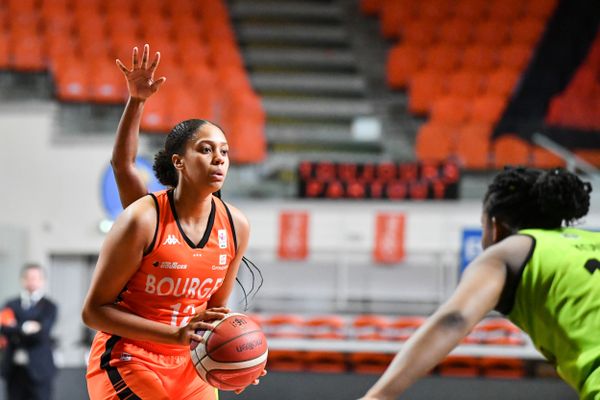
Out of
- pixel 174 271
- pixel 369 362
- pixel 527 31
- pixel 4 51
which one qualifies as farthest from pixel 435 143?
pixel 174 271

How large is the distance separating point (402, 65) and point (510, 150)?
131 inches

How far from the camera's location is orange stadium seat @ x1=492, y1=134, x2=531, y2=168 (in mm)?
10867

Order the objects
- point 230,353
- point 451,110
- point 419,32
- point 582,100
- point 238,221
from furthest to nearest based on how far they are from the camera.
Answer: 1. point 419,32
2. point 451,110
3. point 582,100
4. point 238,221
5. point 230,353

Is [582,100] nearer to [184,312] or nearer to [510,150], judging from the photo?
[510,150]

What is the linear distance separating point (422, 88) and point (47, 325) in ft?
24.5

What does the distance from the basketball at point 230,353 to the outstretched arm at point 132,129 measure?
2.43 feet

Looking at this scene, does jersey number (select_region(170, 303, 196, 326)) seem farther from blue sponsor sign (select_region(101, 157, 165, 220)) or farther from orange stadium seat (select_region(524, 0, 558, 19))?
orange stadium seat (select_region(524, 0, 558, 19))

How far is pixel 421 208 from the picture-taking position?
11031 mm

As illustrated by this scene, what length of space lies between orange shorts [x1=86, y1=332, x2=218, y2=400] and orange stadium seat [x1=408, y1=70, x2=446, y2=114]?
404 inches

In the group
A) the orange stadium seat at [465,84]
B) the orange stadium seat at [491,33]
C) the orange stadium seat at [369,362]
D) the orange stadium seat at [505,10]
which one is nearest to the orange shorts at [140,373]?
the orange stadium seat at [369,362]

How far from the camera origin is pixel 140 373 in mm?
3184

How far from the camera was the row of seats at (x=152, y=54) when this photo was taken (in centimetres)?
1210

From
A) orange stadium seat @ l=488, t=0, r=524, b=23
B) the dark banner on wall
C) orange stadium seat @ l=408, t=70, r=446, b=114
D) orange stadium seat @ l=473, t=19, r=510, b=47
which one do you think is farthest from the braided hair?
orange stadium seat @ l=488, t=0, r=524, b=23

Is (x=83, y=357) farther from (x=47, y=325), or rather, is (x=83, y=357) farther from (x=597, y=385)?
(x=597, y=385)
